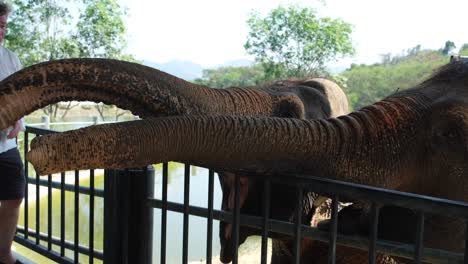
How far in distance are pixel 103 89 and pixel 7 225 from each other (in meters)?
2.36

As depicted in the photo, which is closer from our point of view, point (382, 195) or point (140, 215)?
point (382, 195)

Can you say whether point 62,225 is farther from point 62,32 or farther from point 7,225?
point 62,32

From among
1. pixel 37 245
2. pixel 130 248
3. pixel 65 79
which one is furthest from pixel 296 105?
pixel 37 245

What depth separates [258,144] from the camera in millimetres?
1791

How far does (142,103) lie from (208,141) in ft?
1.01

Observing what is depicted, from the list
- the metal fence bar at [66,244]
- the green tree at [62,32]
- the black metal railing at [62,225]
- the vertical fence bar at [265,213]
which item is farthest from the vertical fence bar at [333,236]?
the green tree at [62,32]

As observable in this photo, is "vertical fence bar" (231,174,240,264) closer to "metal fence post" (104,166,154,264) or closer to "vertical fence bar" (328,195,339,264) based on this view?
"vertical fence bar" (328,195,339,264)

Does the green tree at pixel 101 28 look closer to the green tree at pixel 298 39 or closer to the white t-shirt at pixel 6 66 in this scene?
the green tree at pixel 298 39

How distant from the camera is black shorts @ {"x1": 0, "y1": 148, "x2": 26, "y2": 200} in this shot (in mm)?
3648

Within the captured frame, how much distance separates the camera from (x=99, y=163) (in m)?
1.54

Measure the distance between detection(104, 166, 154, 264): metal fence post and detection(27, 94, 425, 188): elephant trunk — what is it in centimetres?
80

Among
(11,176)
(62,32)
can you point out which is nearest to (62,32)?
(62,32)

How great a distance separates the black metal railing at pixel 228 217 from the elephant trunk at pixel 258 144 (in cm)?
14

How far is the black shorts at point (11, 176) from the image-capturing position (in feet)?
12.0
